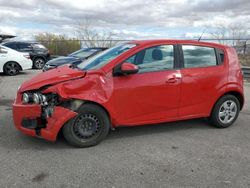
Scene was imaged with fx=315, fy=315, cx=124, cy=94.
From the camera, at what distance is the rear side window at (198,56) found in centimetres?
526

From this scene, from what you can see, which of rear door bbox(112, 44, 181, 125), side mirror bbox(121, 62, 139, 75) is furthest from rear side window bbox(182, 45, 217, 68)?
side mirror bbox(121, 62, 139, 75)

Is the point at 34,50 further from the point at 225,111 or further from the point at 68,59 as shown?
the point at 225,111

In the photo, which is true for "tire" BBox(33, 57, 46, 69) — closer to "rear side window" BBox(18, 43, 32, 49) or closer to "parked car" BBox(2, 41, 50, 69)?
"parked car" BBox(2, 41, 50, 69)

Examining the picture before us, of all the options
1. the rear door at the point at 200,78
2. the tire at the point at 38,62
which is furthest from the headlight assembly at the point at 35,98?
the tire at the point at 38,62

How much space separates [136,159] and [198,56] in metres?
2.23

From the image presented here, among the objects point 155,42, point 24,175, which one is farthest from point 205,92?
point 24,175

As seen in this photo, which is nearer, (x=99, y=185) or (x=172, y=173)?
(x=99, y=185)

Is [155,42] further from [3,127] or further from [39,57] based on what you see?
[39,57]

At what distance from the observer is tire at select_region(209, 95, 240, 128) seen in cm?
556

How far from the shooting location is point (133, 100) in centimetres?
476

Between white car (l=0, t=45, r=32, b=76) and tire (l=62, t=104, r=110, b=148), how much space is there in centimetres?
1031

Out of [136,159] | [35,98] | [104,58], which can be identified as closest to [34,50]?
→ [104,58]

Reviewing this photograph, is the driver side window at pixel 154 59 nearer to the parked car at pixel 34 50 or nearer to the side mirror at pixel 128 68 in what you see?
the side mirror at pixel 128 68

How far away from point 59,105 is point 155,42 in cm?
186
